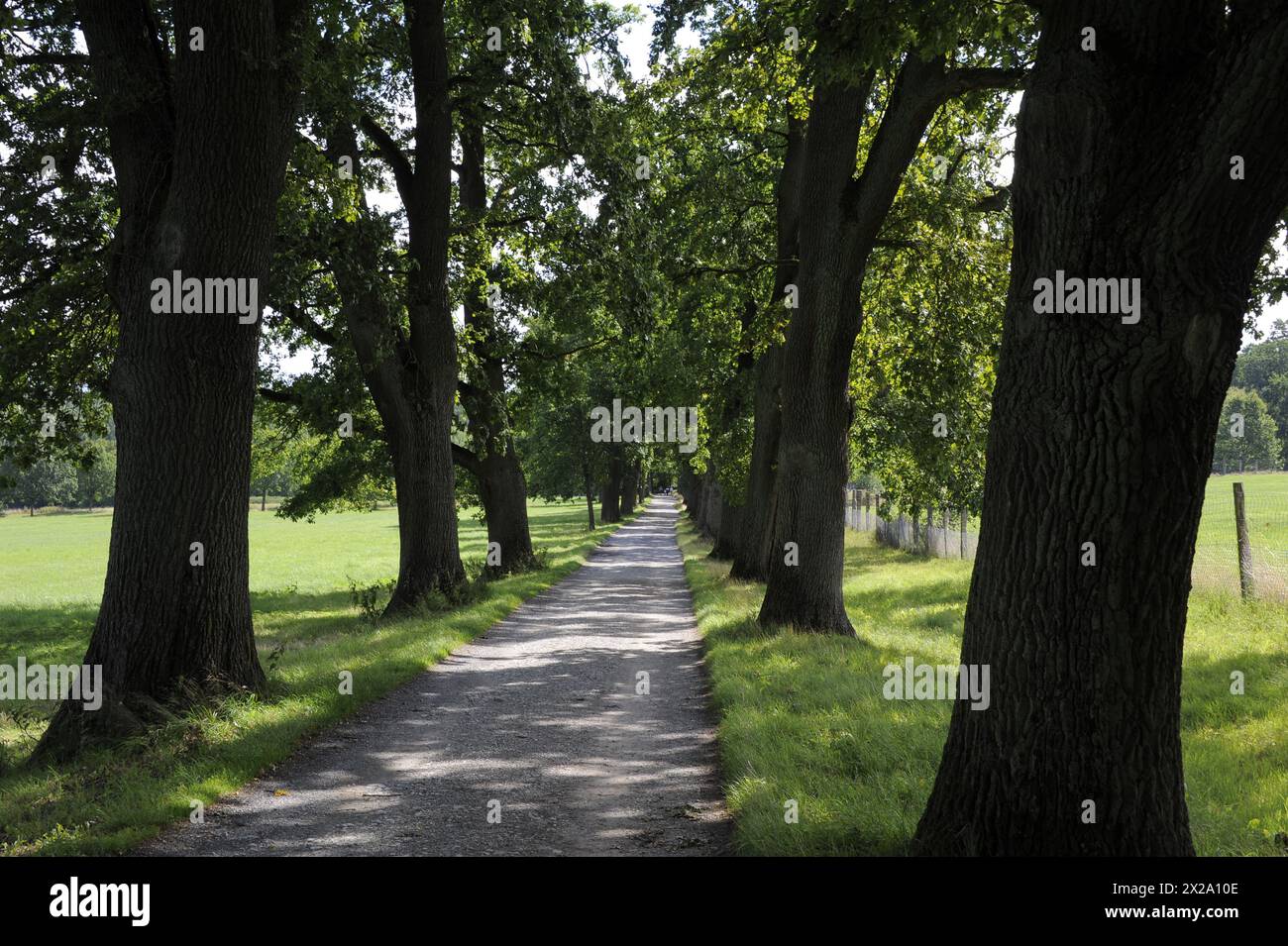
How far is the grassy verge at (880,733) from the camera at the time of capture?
5.02m

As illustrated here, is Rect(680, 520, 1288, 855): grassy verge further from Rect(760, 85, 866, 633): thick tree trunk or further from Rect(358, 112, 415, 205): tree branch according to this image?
Rect(358, 112, 415, 205): tree branch

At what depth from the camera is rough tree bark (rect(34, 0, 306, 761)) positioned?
25.3 ft

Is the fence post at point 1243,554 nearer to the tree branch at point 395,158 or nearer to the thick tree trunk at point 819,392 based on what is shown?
the thick tree trunk at point 819,392

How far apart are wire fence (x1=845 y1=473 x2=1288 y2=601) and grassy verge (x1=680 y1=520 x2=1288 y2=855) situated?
541 mm

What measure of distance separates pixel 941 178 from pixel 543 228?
7.31 metres

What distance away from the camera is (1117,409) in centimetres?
389

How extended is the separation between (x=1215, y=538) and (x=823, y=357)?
72.7 ft

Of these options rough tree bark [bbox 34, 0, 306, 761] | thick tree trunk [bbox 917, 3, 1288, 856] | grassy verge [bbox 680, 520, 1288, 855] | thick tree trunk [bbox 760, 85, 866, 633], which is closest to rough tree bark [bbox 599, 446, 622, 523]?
thick tree trunk [bbox 760, 85, 866, 633]

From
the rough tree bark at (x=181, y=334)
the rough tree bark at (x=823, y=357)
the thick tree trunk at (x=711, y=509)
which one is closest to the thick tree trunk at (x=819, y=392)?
the rough tree bark at (x=823, y=357)

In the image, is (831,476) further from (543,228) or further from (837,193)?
(543,228)

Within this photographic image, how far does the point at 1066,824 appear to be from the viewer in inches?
158

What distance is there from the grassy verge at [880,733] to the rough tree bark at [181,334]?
4.70 m

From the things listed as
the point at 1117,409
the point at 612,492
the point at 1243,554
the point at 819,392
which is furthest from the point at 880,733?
the point at 612,492
